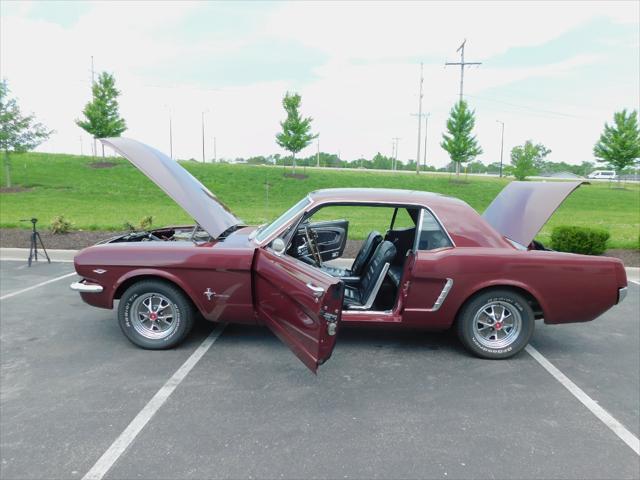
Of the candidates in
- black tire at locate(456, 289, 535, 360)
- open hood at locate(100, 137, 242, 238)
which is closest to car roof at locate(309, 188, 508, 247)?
black tire at locate(456, 289, 535, 360)

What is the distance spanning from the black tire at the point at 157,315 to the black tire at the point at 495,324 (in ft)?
8.59

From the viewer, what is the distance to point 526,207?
4.81 meters

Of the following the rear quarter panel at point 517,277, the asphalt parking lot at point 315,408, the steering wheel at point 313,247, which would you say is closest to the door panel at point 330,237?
the steering wheel at point 313,247

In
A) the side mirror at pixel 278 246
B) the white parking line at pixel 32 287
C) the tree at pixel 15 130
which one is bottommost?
the white parking line at pixel 32 287

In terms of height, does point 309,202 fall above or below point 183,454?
above

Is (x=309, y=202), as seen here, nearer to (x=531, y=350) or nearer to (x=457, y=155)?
(x=531, y=350)

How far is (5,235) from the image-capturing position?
1005cm

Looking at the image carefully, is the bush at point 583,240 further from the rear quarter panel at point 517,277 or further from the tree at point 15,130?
the tree at point 15,130

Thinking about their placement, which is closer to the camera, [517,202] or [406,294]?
[406,294]

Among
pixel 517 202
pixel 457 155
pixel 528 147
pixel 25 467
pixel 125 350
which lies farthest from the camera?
pixel 528 147

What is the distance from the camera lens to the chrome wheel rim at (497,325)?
4.15 meters

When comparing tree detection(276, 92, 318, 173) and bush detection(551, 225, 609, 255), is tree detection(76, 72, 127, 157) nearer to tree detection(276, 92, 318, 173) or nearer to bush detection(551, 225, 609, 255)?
tree detection(276, 92, 318, 173)

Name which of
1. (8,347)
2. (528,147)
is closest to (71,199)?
(8,347)

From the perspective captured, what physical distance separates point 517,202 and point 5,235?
10.6 metres
